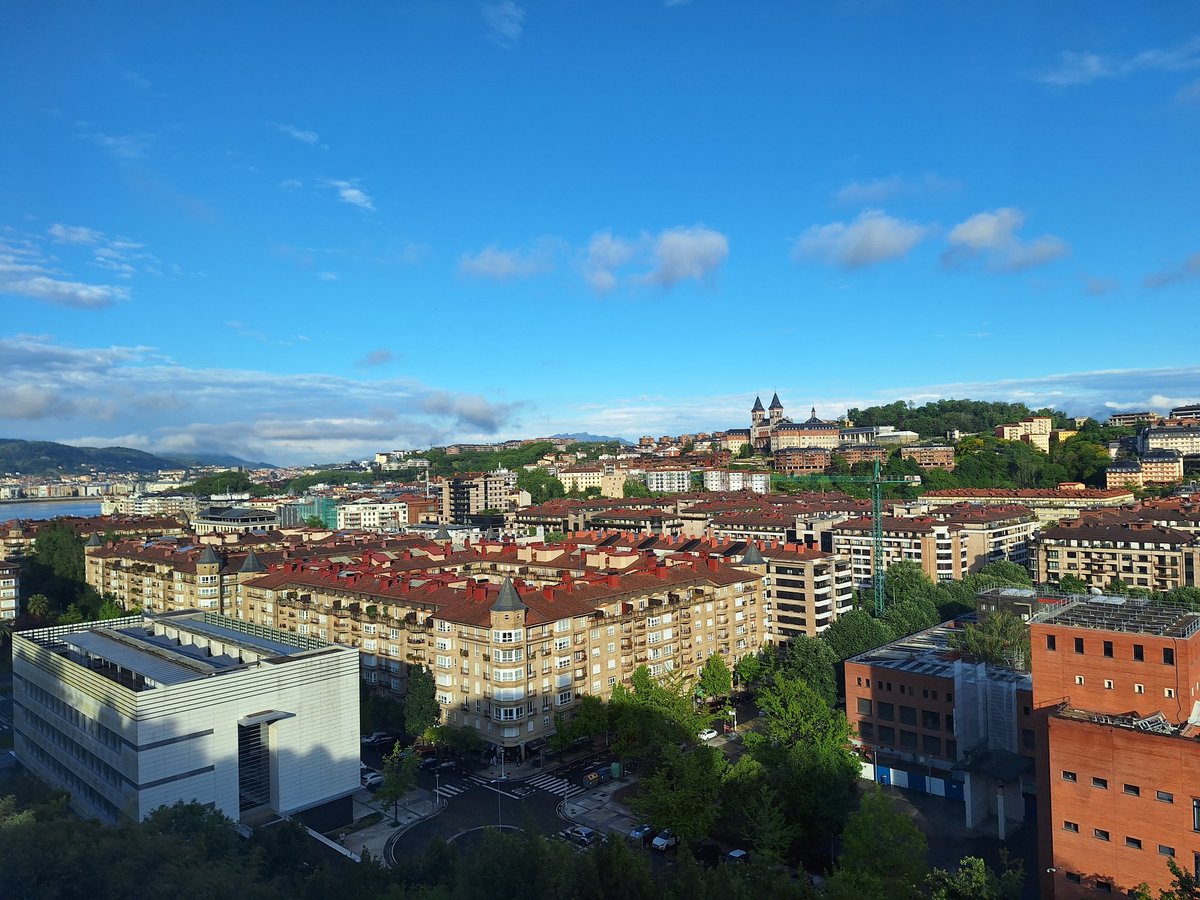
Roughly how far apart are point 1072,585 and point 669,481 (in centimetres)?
9838

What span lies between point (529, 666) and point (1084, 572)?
53.4 meters

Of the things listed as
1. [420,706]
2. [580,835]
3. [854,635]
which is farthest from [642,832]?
[854,635]

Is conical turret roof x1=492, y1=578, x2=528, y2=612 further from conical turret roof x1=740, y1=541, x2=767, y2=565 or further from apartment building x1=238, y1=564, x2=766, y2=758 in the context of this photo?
conical turret roof x1=740, y1=541, x2=767, y2=565

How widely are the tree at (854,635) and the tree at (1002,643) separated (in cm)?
781

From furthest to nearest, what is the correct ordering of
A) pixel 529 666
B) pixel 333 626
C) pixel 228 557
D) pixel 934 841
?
pixel 228 557 < pixel 333 626 < pixel 529 666 < pixel 934 841

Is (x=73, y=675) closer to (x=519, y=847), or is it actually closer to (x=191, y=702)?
(x=191, y=702)

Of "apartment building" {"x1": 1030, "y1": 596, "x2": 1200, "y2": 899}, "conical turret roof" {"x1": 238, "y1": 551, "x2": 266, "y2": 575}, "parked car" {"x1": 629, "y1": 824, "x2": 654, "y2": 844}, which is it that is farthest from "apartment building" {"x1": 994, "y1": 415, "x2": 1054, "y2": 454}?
"parked car" {"x1": 629, "y1": 824, "x2": 654, "y2": 844}

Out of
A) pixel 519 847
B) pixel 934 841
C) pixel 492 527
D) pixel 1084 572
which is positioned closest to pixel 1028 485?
pixel 1084 572

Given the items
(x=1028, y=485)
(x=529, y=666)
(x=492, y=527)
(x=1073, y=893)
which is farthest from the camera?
(x=1028, y=485)

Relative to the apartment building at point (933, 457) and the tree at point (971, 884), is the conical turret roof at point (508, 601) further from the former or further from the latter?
the apartment building at point (933, 457)

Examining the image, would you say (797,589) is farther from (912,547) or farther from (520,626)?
(520,626)

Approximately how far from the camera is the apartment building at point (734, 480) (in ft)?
497

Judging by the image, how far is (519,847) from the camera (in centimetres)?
2053

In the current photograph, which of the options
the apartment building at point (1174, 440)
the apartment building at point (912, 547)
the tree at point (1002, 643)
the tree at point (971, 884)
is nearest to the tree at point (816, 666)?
the tree at point (1002, 643)
